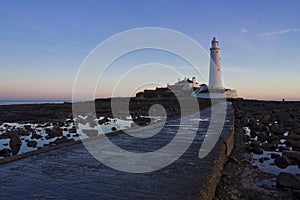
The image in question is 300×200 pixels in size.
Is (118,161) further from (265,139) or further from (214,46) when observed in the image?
(214,46)

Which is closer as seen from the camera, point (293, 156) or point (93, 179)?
point (93, 179)

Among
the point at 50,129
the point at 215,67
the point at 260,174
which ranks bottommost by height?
the point at 260,174

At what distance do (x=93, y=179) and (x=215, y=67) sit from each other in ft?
128

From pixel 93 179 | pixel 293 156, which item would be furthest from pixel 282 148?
pixel 93 179

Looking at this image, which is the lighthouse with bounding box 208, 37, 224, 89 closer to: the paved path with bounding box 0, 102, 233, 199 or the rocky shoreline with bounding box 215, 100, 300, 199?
the rocky shoreline with bounding box 215, 100, 300, 199

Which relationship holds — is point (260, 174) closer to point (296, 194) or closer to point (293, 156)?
point (296, 194)

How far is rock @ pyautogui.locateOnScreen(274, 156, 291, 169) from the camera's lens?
564cm

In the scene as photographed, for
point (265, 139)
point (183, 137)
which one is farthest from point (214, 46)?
point (183, 137)

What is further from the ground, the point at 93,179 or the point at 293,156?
the point at 93,179

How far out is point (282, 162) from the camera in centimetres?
572

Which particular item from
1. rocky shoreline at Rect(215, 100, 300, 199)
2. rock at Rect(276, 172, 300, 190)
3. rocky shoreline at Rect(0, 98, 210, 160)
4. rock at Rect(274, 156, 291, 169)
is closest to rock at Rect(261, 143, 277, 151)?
rocky shoreline at Rect(215, 100, 300, 199)

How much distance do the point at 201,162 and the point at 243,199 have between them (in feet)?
2.38

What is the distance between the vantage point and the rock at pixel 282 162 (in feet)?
18.5

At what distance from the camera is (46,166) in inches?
138
